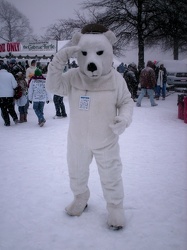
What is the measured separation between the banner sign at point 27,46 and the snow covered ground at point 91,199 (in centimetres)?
1011

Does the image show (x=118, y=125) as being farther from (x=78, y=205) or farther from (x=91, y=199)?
(x=91, y=199)

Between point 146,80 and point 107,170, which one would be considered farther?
point 146,80

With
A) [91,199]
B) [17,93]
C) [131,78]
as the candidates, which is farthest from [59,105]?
[91,199]

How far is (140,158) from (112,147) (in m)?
2.26

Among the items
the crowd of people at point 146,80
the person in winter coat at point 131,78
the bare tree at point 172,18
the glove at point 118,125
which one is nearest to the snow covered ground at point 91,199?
the glove at point 118,125

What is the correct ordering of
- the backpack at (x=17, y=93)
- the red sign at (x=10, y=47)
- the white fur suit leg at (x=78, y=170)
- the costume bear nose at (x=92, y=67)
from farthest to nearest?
the red sign at (x=10, y=47), the backpack at (x=17, y=93), the white fur suit leg at (x=78, y=170), the costume bear nose at (x=92, y=67)

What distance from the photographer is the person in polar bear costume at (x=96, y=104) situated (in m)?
2.27

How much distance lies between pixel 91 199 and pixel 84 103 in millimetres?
1424

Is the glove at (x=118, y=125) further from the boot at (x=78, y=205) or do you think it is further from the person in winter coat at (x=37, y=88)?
the person in winter coat at (x=37, y=88)

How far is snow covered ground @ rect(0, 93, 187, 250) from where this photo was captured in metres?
2.38

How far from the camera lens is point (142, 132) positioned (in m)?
6.32

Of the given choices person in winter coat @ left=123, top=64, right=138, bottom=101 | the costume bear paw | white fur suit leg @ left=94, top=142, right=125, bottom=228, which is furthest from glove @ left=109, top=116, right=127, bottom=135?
person in winter coat @ left=123, top=64, right=138, bottom=101

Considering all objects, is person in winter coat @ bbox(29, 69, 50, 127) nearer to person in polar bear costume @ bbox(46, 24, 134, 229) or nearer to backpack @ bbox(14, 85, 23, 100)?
backpack @ bbox(14, 85, 23, 100)

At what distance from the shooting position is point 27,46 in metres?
15.6
